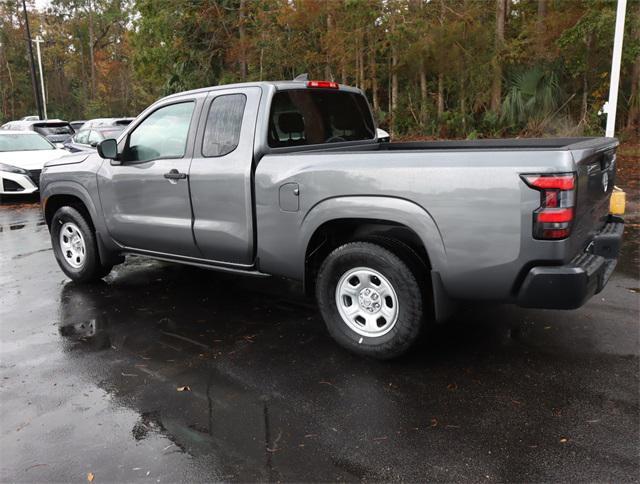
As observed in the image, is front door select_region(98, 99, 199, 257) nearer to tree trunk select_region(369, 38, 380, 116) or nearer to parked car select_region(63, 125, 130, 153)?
parked car select_region(63, 125, 130, 153)

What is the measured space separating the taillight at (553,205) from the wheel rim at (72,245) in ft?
14.9

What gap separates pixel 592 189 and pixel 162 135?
348 cm

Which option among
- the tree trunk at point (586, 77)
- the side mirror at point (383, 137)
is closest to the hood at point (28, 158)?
the side mirror at point (383, 137)

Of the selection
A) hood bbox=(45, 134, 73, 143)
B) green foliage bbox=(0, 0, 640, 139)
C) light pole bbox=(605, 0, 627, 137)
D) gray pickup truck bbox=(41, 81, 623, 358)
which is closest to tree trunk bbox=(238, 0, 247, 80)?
green foliage bbox=(0, 0, 640, 139)

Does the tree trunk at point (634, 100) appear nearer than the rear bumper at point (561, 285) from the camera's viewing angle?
No

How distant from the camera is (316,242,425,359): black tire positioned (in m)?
3.80

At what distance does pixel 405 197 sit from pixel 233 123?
1.70 meters

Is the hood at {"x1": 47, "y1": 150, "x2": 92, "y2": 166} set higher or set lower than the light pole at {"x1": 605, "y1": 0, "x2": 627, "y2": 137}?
lower

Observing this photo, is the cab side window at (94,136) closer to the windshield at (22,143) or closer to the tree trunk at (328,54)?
the windshield at (22,143)

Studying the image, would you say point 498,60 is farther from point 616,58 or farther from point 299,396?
point 299,396

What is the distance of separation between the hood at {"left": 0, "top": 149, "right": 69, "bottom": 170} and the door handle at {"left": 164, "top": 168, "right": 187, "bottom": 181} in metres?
8.36

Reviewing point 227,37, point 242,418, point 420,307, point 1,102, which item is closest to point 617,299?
point 420,307

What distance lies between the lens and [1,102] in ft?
161

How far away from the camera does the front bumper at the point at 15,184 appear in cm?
1227
